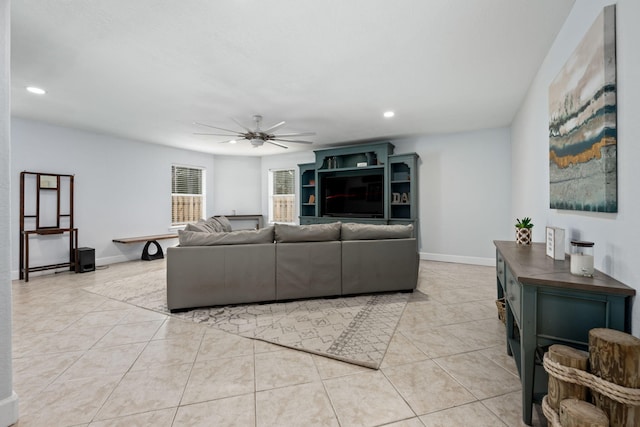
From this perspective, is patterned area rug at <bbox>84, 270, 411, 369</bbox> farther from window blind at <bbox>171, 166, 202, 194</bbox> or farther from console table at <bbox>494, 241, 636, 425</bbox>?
window blind at <bbox>171, 166, 202, 194</bbox>

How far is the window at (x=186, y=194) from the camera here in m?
6.61

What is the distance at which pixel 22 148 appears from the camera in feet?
14.3

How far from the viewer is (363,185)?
6.05m

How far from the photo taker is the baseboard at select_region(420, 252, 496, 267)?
16.8 feet

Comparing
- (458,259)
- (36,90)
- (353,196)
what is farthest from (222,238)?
(458,259)

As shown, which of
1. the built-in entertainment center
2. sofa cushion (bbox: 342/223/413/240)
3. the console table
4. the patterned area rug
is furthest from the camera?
the built-in entertainment center

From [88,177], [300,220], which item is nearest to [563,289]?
[300,220]

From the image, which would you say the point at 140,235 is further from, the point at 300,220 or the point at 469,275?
the point at 469,275

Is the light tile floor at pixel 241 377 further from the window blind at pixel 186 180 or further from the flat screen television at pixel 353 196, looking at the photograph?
the window blind at pixel 186 180

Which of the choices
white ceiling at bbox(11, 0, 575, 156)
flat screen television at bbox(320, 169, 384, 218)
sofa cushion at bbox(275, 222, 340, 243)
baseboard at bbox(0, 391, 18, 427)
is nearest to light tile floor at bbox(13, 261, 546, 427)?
baseboard at bbox(0, 391, 18, 427)

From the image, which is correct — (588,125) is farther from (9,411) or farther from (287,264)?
(9,411)

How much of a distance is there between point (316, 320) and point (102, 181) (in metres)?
4.98

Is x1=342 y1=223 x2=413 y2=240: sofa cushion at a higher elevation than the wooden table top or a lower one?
higher

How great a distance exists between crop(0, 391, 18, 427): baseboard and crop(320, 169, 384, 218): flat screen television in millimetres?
5209
